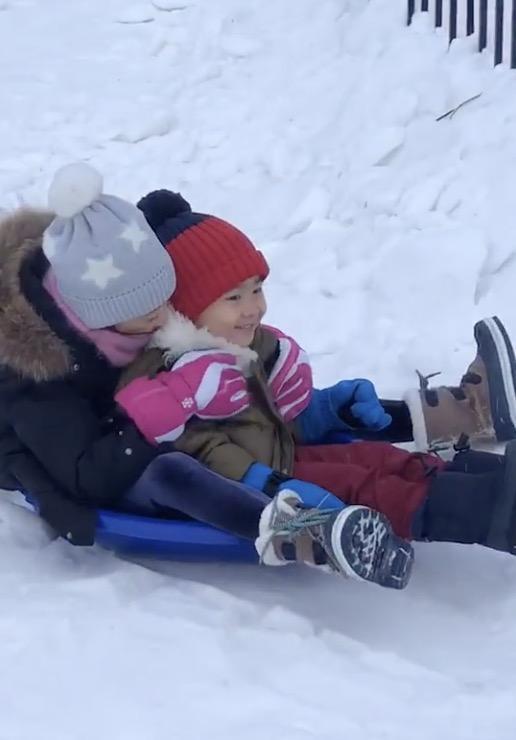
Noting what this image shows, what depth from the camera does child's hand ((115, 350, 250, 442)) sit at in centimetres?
272

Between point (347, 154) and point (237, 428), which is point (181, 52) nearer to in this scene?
point (347, 154)

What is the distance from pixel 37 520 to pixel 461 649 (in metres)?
1.09

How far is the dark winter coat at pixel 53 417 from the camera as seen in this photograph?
8.97ft

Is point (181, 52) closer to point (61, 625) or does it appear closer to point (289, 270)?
point (289, 270)

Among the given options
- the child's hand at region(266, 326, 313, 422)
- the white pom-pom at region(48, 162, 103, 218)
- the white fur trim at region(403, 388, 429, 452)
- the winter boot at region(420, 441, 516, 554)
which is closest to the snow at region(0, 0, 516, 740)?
the winter boot at region(420, 441, 516, 554)

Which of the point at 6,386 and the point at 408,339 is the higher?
the point at 6,386

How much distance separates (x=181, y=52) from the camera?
5.90 meters

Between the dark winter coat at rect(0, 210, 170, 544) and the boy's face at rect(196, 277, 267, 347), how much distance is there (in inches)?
10.7

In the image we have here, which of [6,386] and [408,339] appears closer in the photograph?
[6,386]

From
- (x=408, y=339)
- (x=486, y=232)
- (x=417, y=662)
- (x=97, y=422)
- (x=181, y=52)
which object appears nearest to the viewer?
(x=417, y=662)

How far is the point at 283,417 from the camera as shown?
3.09 meters

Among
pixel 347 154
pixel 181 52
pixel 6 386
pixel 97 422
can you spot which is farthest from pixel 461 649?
pixel 181 52

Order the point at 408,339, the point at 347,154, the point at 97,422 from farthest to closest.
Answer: the point at 347,154, the point at 408,339, the point at 97,422

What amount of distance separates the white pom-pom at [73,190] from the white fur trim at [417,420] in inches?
40.9
